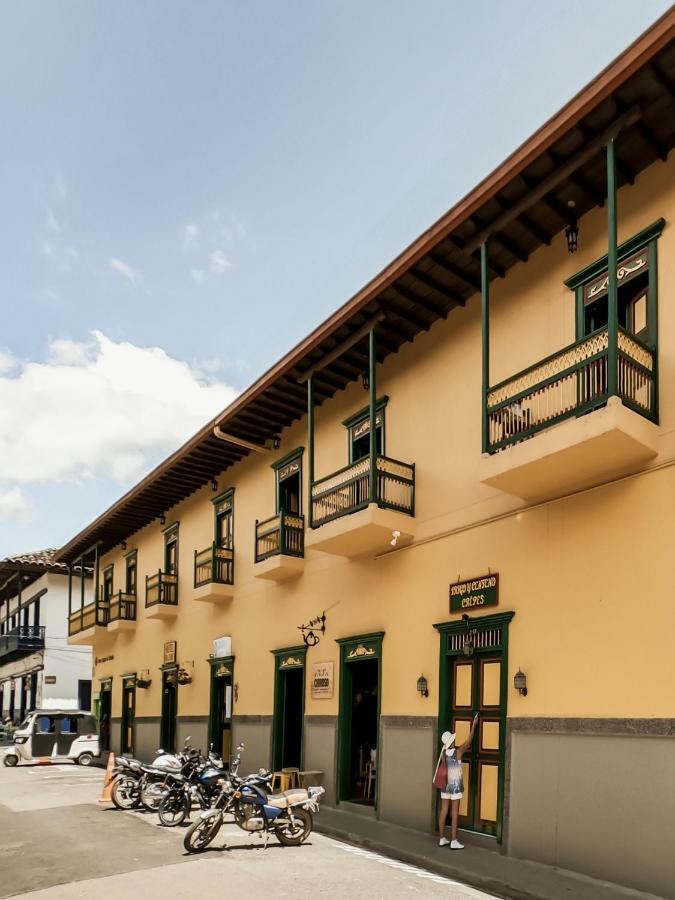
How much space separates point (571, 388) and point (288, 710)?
10257 millimetres

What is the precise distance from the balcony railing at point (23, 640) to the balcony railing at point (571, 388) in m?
32.4

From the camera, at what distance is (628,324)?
10633 millimetres

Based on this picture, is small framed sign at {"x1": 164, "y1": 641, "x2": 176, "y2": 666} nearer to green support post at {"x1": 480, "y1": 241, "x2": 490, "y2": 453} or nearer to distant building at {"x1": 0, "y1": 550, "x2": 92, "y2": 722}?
green support post at {"x1": 480, "y1": 241, "x2": 490, "y2": 453}

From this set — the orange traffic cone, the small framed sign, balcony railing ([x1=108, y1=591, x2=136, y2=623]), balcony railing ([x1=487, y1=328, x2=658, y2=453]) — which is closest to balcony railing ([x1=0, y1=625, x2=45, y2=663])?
balcony railing ([x1=108, y1=591, x2=136, y2=623])

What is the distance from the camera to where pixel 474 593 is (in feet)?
39.8

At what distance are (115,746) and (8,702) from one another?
1972cm

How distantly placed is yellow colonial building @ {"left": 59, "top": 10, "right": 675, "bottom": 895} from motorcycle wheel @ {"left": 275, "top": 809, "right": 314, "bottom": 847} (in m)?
1.73

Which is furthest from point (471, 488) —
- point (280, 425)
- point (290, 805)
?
point (280, 425)

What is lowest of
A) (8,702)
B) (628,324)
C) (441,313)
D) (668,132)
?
(8,702)

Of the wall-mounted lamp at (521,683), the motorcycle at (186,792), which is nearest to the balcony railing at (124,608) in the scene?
the motorcycle at (186,792)

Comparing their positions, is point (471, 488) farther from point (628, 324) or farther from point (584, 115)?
point (584, 115)

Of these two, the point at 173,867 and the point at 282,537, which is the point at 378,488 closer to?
the point at 282,537

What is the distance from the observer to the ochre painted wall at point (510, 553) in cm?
966

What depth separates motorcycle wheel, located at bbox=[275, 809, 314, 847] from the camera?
1160 cm
